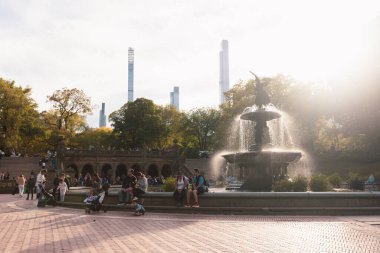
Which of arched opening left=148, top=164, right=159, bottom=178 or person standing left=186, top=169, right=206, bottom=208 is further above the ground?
arched opening left=148, top=164, right=159, bottom=178

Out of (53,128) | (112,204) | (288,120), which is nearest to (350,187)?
(112,204)

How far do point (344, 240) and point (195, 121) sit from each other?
3024 inches

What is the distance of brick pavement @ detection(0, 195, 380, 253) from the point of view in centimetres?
859

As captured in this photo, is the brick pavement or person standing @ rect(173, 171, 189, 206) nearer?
the brick pavement

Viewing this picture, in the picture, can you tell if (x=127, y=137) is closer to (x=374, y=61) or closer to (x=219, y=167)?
(x=219, y=167)

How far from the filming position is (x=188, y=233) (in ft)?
34.6

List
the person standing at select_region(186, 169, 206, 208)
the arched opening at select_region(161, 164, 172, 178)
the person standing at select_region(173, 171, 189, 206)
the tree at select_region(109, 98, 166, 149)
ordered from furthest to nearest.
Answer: the tree at select_region(109, 98, 166, 149) → the arched opening at select_region(161, 164, 172, 178) → the person standing at select_region(173, 171, 189, 206) → the person standing at select_region(186, 169, 206, 208)

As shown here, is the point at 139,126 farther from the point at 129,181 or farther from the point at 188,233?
the point at 188,233

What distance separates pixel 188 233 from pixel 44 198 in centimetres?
1222

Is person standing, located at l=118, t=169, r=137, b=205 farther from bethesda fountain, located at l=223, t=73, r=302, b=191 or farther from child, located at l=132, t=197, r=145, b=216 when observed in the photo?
bethesda fountain, located at l=223, t=73, r=302, b=191

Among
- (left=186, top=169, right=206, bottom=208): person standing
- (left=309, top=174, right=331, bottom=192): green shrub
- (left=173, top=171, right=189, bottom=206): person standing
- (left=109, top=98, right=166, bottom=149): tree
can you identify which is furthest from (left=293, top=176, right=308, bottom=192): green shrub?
(left=109, top=98, right=166, bottom=149): tree

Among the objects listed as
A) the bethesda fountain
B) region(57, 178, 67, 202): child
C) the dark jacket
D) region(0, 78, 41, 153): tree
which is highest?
region(0, 78, 41, 153): tree

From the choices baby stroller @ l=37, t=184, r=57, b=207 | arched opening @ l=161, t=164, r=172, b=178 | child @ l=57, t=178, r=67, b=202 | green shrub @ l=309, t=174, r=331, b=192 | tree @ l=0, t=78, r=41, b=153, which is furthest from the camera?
arched opening @ l=161, t=164, r=172, b=178

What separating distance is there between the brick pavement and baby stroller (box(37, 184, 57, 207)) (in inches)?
205
